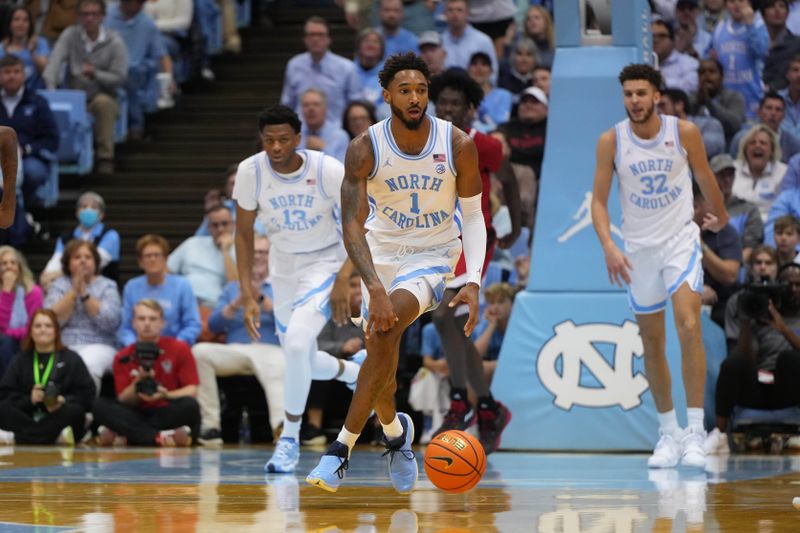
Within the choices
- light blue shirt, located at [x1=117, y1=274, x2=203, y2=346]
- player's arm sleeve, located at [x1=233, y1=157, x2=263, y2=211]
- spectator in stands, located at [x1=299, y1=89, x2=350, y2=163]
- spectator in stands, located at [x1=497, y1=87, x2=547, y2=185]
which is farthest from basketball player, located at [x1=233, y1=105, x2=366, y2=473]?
spectator in stands, located at [x1=497, y1=87, x2=547, y2=185]

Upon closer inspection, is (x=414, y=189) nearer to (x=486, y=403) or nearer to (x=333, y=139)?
(x=486, y=403)

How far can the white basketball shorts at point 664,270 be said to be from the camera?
377 inches

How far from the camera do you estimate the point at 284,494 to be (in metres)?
7.64

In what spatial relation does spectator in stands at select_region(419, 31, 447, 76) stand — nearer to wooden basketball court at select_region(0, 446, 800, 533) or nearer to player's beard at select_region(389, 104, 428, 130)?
wooden basketball court at select_region(0, 446, 800, 533)

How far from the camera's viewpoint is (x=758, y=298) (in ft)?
36.5

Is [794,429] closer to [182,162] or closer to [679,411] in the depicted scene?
[679,411]

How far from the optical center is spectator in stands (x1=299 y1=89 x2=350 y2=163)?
48.2ft

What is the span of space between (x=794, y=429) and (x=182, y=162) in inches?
343

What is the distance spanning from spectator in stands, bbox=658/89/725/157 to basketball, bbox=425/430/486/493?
7.22m

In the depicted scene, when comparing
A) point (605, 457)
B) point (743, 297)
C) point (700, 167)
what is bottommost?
point (605, 457)

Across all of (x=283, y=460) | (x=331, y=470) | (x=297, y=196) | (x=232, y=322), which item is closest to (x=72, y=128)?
(x=232, y=322)

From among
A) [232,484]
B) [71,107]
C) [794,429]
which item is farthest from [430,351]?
[71,107]

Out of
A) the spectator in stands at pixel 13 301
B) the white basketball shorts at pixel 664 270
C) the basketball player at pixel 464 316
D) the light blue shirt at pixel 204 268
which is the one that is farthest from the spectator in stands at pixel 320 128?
the white basketball shorts at pixel 664 270

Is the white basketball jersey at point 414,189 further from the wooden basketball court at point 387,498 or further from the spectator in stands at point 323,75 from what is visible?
the spectator in stands at point 323,75
